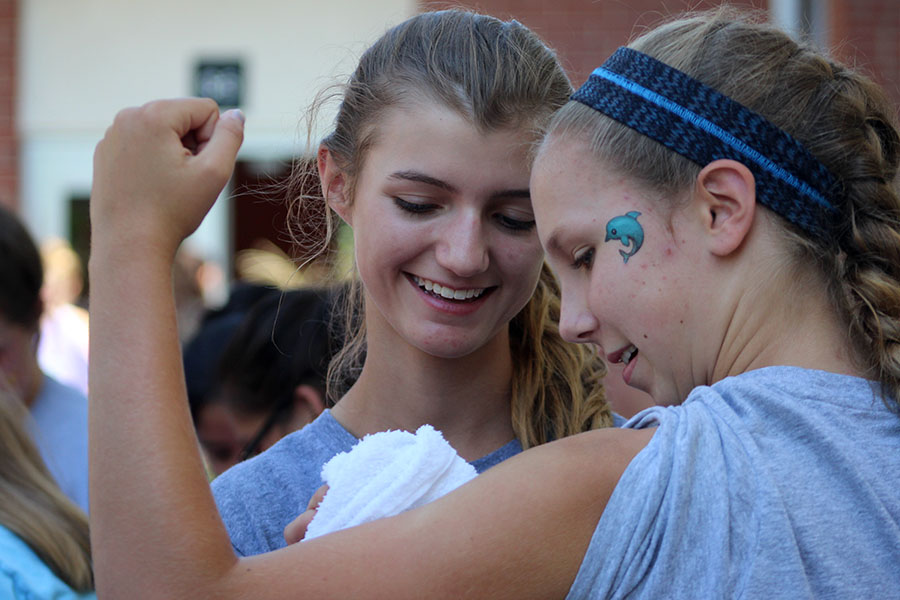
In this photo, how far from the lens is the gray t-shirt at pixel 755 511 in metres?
1.28

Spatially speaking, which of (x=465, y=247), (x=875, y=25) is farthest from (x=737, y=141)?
(x=875, y=25)

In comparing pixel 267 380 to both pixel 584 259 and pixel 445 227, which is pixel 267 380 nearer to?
pixel 445 227

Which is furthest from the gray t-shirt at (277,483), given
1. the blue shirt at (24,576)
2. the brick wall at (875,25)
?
the brick wall at (875,25)

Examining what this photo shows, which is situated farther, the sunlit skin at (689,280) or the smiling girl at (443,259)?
the smiling girl at (443,259)

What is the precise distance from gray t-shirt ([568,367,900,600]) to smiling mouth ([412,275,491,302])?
702mm

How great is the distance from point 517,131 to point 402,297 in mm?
376

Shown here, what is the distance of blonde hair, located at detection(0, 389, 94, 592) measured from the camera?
2434 mm

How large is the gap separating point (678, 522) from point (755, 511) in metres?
0.09

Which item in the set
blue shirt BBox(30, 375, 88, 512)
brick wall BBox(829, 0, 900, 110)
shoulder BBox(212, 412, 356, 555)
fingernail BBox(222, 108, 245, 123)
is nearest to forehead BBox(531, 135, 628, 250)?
fingernail BBox(222, 108, 245, 123)

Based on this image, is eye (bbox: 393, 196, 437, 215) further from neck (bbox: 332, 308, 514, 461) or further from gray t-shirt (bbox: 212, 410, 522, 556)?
gray t-shirt (bbox: 212, 410, 522, 556)

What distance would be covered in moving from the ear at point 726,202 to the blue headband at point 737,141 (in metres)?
0.02

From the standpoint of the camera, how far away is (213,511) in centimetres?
A: 133

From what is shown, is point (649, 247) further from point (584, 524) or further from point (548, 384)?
point (548, 384)

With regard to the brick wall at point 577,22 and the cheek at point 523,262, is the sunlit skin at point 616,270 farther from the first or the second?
the brick wall at point 577,22
